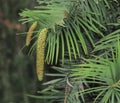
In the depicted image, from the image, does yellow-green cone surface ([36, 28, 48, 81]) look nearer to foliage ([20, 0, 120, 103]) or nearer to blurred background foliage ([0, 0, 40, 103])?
foliage ([20, 0, 120, 103])

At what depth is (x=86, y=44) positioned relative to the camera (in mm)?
797

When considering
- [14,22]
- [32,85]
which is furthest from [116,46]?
[14,22]

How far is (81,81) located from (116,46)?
0.10 meters

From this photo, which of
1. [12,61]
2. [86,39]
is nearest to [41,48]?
[86,39]

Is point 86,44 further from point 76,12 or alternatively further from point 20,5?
point 20,5

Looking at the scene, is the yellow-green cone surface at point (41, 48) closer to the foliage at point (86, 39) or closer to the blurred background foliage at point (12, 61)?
the foliage at point (86, 39)

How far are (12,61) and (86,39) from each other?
4.86 feet

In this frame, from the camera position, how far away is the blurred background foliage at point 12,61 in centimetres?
207

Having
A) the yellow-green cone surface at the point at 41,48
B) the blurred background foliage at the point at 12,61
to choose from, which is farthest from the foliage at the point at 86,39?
the blurred background foliage at the point at 12,61

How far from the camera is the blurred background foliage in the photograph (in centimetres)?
207

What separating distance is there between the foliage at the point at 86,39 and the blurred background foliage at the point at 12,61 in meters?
1.23

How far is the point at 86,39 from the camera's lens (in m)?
0.80

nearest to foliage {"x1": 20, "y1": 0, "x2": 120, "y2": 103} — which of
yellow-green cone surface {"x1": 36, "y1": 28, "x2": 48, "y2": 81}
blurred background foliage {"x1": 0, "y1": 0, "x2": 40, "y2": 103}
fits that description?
yellow-green cone surface {"x1": 36, "y1": 28, "x2": 48, "y2": 81}

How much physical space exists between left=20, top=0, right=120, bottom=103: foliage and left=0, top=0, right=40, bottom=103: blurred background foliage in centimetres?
123
